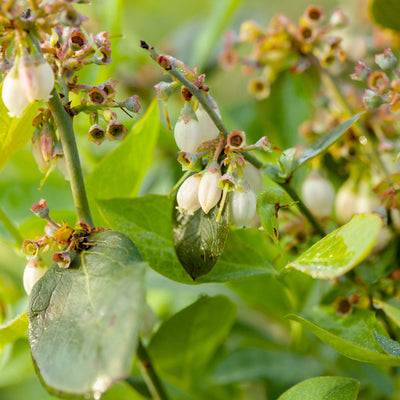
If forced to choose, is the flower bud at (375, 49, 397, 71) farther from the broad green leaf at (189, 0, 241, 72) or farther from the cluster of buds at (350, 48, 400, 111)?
the broad green leaf at (189, 0, 241, 72)

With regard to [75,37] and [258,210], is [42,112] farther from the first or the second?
[258,210]

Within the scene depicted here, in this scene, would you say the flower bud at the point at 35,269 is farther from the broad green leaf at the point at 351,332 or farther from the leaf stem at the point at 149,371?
the broad green leaf at the point at 351,332

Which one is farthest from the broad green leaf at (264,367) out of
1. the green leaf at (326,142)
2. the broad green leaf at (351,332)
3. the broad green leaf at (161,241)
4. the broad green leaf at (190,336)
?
the green leaf at (326,142)

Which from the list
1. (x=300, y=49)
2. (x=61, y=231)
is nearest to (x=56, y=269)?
(x=61, y=231)

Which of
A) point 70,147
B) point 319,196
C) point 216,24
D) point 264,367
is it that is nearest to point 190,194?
point 70,147

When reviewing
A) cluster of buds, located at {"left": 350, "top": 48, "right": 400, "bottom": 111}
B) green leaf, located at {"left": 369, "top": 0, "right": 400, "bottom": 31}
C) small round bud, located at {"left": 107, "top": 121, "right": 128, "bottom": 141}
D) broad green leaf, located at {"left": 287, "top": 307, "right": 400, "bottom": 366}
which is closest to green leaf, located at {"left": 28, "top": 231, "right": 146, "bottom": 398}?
small round bud, located at {"left": 107, "top": 121, "right": 128, "bottom": 141}
